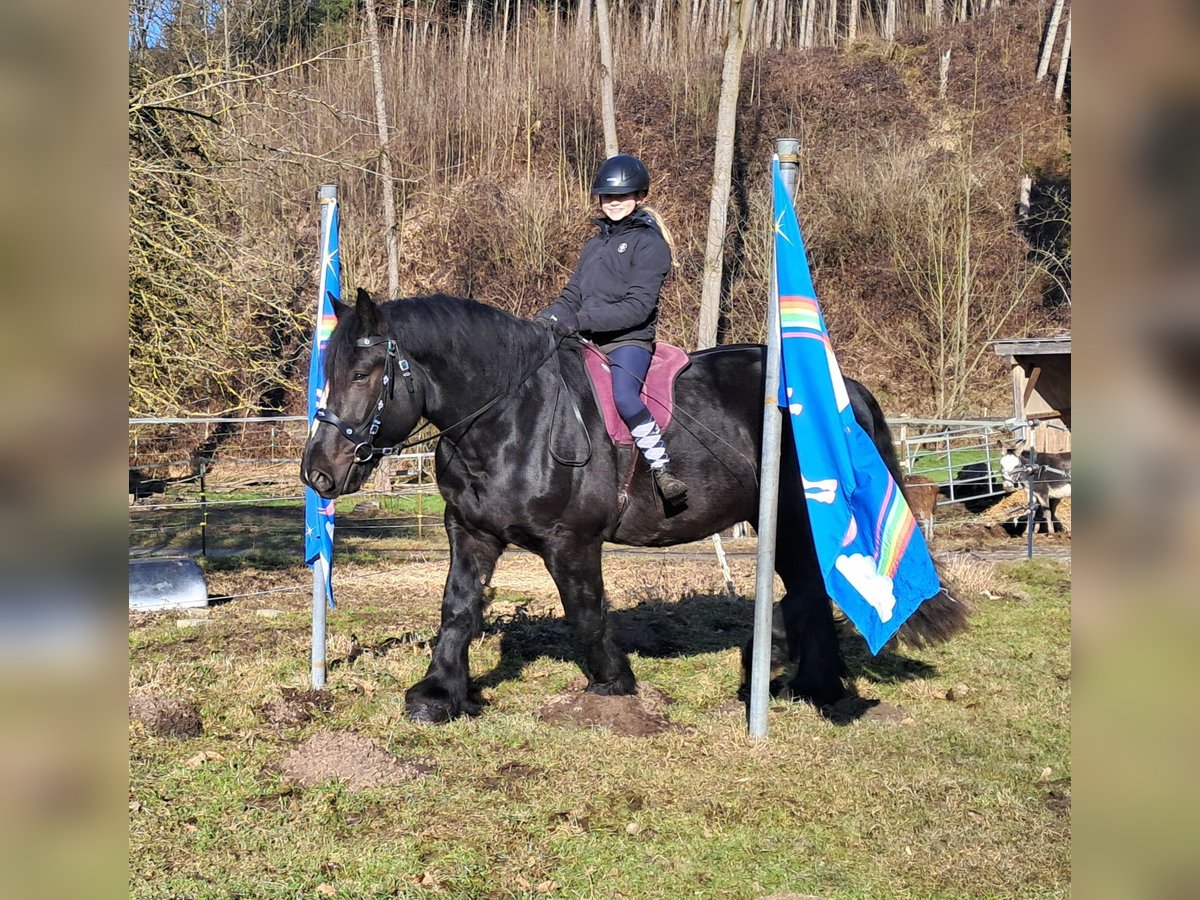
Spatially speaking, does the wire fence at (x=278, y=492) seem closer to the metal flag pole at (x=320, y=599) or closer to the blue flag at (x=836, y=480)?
the metal flag pole at (x=320, y=599)

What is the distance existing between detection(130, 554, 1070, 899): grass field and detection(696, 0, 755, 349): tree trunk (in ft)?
31.5

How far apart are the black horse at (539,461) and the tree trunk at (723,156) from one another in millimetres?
10478

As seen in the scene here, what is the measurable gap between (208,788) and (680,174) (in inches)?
1155

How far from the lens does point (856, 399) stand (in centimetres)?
662

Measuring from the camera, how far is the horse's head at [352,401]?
5230mm

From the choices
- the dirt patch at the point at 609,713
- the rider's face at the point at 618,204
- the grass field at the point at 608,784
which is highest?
the rider's face at the point at 618,204

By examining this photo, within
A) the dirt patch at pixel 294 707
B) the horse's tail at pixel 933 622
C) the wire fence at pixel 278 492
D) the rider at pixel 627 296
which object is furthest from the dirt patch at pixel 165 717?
the wire fence at pixel 278 492

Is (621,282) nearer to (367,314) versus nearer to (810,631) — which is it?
(367,314)

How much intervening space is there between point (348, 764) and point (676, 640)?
355cm

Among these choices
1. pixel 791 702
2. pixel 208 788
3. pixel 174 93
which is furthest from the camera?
pixel 174 93
